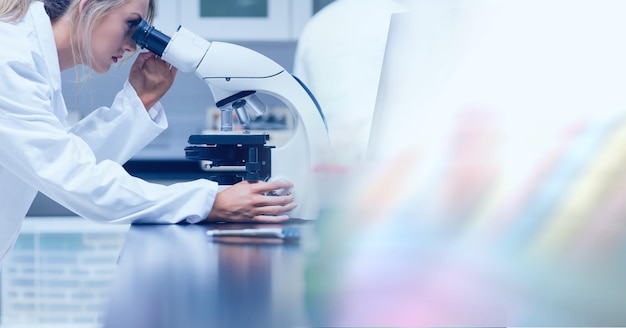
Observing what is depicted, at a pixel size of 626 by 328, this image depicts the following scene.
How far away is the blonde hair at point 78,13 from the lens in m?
1.34

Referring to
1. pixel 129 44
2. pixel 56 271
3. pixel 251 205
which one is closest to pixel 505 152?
pixel 251 205

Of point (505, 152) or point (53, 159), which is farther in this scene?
point (53, 159)

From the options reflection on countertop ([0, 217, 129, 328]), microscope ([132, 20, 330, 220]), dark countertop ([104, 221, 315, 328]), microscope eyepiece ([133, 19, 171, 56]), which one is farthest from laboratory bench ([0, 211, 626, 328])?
reflection on countertop ([0, 217, 129, 328])

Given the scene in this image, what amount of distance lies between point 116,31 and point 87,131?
28 cm

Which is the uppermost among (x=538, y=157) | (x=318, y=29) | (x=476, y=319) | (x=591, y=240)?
(x=318, y=29)

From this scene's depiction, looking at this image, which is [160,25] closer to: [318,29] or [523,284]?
[318,29]

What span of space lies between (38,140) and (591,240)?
82cm

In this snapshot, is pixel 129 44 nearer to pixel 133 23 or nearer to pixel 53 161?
pixel 133 23

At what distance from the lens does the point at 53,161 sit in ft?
3.81

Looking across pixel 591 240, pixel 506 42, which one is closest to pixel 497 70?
pixel 506 42

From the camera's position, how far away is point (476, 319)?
0.55 m

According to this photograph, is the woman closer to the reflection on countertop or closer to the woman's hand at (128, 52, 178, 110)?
the woman's hand at (128, 52, 178, 110)

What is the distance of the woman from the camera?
1.16 metres

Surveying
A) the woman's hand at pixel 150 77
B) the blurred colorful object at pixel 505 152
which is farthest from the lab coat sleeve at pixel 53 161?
the blurred colorful object at pixel 505 152
